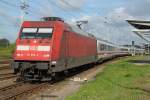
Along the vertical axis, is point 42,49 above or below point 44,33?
below

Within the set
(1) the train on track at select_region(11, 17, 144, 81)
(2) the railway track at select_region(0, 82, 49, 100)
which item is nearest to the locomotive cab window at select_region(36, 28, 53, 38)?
(1) the train on track at select_region(11, 17, 144, 81)

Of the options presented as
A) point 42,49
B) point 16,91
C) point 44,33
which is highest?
point 44,33

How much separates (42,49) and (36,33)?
1280 mm

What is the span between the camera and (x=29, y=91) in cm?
1719


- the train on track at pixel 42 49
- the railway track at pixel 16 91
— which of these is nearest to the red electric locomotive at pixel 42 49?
the train on track at pixel 42 49

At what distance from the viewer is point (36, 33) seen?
70.1 ft

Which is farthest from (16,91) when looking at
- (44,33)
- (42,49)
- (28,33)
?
(28,33)

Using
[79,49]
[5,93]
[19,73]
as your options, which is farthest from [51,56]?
[79,49]

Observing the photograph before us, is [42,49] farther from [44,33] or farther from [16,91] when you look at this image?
[16,91]

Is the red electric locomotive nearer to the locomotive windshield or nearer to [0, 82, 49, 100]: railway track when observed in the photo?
the locomotive windshield

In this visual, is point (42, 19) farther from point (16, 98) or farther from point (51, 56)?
point (16, 98)

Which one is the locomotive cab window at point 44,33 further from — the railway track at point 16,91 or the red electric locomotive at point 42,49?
the railway track at point 16,91

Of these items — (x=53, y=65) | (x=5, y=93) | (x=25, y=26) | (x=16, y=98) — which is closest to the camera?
(x=16, y=98)

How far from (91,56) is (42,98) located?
20.5 m
